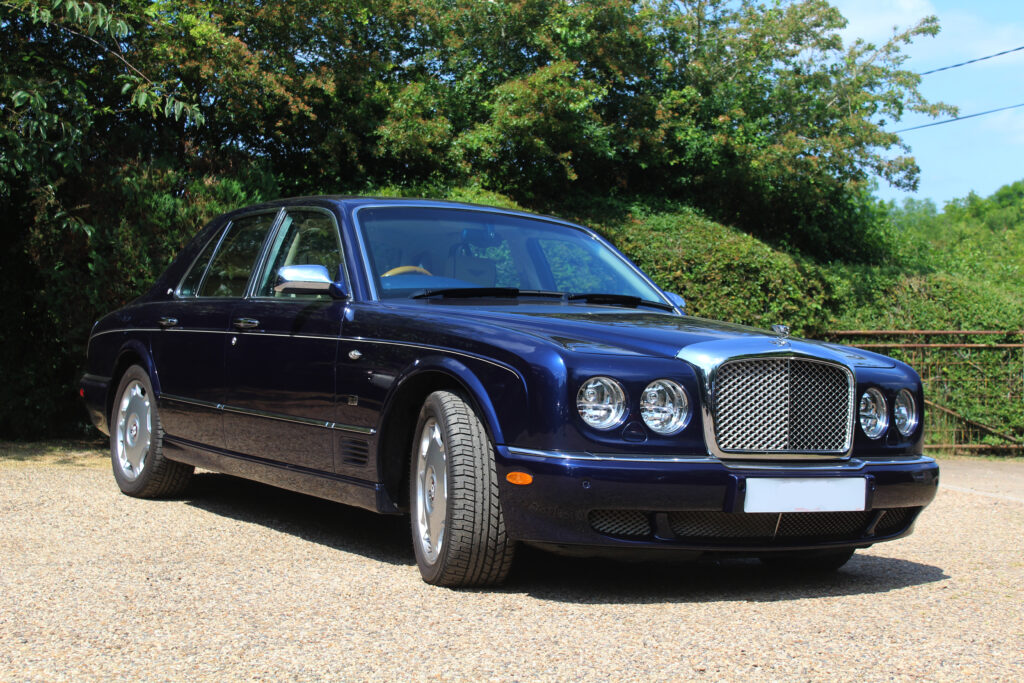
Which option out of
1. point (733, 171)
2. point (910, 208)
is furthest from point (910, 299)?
point (910, 208)

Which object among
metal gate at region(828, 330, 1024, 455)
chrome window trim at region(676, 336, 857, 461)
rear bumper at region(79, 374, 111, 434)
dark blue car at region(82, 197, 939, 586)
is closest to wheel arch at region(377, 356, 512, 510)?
dark blue car at region(82, 197, 939, 586)

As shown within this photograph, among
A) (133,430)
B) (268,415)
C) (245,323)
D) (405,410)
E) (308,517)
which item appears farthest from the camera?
(133,430)

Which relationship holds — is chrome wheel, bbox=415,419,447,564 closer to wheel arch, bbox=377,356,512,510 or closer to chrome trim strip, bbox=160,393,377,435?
wheel arch, bbox=377,356,512,510

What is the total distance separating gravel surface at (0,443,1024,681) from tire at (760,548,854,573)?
0.36ft

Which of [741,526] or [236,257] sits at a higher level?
[236,257]

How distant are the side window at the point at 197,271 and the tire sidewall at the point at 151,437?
552 millimetres

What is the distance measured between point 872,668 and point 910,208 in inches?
5028

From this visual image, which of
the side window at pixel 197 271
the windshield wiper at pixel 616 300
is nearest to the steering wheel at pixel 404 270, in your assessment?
the windshield wiper at pixel 616 300

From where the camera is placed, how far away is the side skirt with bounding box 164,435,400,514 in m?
4.90

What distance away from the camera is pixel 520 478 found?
4.14 meters

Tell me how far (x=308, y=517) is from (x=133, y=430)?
1.38m

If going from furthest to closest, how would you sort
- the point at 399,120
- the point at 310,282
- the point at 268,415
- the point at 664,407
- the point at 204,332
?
the point at 399,120
the point at 204,332
the point at 268,415
the point at 310,282
the point at 664,407

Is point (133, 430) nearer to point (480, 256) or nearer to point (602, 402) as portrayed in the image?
point (480, 256)

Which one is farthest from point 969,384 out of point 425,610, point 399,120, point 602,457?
point 425,610
